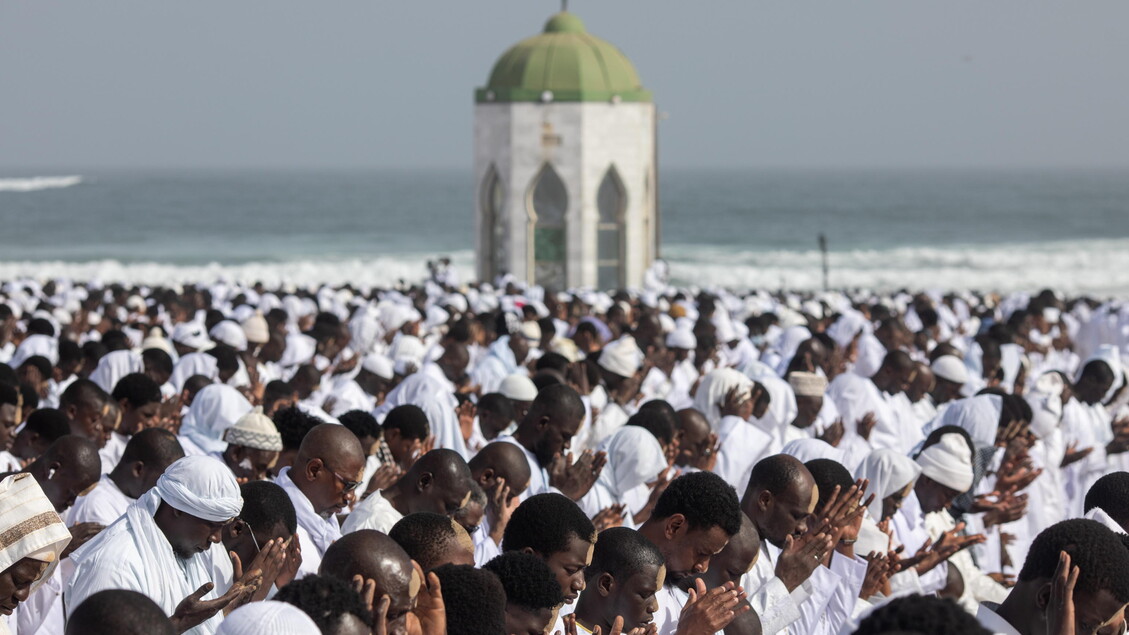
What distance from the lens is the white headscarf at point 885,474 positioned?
5.81 meters

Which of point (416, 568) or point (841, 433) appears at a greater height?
point (416, 568)

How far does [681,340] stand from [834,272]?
3769 centimetres

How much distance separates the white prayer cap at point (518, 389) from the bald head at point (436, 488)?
8.17 ft

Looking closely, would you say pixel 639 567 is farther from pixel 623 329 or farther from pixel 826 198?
pixel 826 198

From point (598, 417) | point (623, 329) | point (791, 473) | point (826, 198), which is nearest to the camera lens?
point (791, 473)

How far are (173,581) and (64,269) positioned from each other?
45.2 meters

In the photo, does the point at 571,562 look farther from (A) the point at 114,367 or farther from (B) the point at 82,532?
(A) the point at 114,367

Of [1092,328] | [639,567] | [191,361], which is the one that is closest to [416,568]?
[639,567]

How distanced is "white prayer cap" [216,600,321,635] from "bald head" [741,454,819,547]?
7.82 ft

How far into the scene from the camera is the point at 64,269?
46.8m

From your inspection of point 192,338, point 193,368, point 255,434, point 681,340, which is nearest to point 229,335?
point 192,338

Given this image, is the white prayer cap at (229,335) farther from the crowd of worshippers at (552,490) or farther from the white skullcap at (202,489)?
the white skullcap at (202,489)

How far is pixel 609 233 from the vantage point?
24.2m

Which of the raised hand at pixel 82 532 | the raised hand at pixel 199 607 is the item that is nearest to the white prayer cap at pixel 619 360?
the raised hand at pixel 82 532
